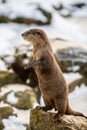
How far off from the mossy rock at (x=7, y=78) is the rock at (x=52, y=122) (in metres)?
3.17

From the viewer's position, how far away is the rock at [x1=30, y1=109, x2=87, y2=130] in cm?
618

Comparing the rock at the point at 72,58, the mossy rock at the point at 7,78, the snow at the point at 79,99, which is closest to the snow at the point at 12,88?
the mossy rock at the point at 7,78

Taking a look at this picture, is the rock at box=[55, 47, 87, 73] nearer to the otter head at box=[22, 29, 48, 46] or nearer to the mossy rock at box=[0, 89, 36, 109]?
the mossy rock at box=[0, 89, 36, 109]

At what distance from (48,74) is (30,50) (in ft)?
16.6

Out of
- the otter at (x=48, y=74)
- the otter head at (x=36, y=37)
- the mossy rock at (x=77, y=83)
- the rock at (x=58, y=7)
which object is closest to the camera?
the otter at (x=48, y=74)

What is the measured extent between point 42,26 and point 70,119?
7798mm

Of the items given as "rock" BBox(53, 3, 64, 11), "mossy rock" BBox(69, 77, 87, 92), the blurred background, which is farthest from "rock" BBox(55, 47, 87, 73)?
"rock" BBox(53, 3, 64, 11)

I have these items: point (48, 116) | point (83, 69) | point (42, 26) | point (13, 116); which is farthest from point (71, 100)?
point (42, 26)

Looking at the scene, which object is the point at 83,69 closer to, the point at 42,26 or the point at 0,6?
the point at 42,26

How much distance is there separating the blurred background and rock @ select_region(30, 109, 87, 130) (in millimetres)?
1171

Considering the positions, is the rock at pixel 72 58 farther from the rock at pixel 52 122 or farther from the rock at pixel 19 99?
the rock at pixel 52 122

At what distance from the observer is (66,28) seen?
1394 cm

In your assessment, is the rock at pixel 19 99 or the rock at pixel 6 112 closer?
the rock at pixel 6 112

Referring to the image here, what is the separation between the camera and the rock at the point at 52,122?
6176 mm
